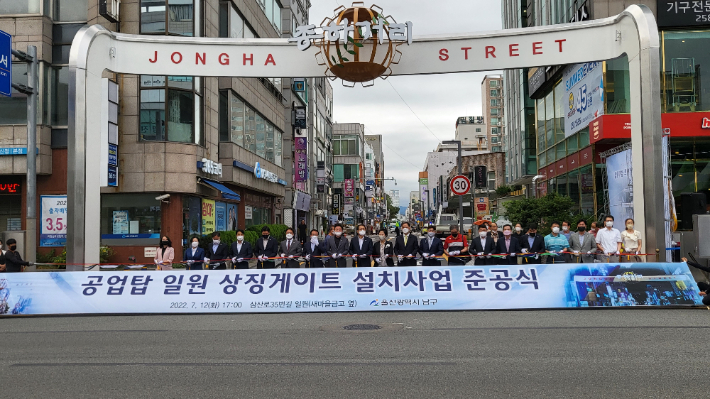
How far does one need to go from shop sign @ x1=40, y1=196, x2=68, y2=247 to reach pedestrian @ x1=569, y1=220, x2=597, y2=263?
20.2m

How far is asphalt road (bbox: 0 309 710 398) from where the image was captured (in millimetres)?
6402

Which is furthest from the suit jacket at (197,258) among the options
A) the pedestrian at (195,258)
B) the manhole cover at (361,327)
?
the manhole cover at (361,327)

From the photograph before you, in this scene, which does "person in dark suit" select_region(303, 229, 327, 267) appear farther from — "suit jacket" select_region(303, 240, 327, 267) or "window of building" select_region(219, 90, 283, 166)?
"window of building" select_region(219, 90, 283, 166)

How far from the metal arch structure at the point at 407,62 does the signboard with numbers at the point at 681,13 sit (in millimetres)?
15204

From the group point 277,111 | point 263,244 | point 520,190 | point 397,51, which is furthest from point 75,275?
point 520,190

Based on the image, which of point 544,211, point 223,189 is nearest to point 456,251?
point 544,211

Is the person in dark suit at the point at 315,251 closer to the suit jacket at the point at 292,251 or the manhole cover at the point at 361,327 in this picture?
the suit jacket at the point at 292,251

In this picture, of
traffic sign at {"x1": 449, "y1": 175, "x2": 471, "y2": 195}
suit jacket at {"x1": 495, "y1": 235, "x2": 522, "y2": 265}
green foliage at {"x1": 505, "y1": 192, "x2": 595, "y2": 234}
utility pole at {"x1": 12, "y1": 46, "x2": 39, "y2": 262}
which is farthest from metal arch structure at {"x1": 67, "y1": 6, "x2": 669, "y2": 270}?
green foliage at {"x1": 505, "y1": 192, "x2": 595, "y2": 234}

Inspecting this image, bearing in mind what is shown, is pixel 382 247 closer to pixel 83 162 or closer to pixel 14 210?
pixel 83 162

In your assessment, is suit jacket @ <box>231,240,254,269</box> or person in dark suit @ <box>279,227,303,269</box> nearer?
suit jacket @ <box>231,240,254,269</box>

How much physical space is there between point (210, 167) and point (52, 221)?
687 centimetres

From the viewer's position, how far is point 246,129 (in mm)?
35406

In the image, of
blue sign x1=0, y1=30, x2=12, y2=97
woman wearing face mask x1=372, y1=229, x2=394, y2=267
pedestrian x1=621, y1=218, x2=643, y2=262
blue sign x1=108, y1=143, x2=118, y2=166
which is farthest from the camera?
blue sign x1=108, y1=143, x2=118, y2=166

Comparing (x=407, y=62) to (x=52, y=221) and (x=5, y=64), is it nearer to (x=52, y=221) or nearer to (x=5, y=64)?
(x=5, y=64)
